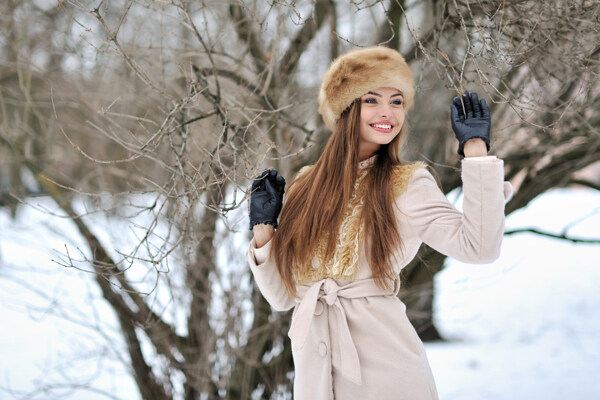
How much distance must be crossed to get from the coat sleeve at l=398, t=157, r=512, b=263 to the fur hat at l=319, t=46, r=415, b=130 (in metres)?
0.48

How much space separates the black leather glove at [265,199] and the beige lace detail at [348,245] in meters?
0.20

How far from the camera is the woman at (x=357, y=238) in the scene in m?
1.90

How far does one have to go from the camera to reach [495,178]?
1.65 meters

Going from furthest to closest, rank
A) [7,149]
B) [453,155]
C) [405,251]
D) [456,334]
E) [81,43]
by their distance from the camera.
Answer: [456,334]
[7,149]
[81,43]
[453,155]
[405,251]

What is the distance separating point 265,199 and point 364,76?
558mm

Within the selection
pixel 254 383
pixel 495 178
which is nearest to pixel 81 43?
pixel 254 383

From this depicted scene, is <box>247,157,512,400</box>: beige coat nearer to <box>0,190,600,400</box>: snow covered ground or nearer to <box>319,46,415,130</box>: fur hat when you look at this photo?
<box>319,46,415,130</box>: fur hat

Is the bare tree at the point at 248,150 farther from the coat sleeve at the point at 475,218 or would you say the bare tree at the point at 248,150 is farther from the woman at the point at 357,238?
the coat sleeve at the point at 475,218

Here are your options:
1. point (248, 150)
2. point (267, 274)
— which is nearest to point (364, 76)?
point (267, 274)

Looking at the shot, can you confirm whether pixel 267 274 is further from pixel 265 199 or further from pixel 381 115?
pixel 381 115

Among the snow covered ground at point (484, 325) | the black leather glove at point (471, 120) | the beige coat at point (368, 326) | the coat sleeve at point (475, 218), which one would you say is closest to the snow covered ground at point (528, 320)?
the snow covered ground at point (484, 325)

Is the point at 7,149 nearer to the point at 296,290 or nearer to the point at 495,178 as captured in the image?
the point at 296,290

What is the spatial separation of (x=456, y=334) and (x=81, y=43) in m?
5.20

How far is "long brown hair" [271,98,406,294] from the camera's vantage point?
195 cm
